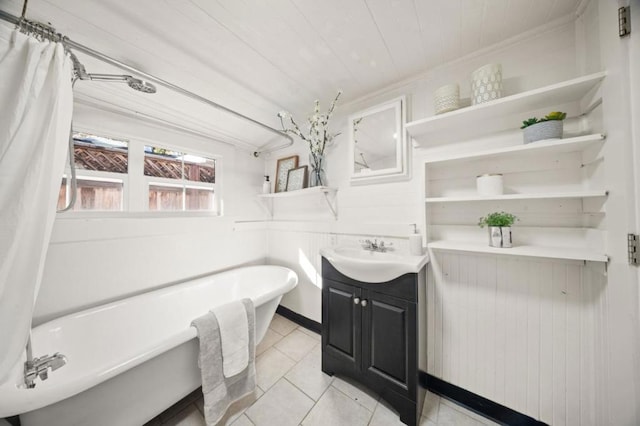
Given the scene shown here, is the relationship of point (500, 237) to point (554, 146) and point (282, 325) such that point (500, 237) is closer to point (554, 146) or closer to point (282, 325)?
point (554, 146)

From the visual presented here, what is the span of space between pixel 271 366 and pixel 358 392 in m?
0.67

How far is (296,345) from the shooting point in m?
1.80

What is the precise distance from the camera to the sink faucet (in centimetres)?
148

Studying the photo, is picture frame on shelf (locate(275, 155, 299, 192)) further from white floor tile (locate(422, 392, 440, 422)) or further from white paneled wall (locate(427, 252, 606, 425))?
white floor tile (locate(422, 392, 440, 422))

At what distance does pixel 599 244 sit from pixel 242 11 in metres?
1.98

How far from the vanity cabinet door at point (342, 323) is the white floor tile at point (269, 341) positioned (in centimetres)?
63

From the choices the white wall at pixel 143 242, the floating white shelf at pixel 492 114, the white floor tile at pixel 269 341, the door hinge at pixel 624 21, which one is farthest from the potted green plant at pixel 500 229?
the white wall at pixel 143 242

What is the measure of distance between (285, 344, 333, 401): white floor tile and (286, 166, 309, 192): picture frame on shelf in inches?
59.7

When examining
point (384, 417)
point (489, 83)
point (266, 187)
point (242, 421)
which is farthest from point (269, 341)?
point (489, 83)

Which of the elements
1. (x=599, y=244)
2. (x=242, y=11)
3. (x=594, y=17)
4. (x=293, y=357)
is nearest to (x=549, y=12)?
(x=594, y=17)

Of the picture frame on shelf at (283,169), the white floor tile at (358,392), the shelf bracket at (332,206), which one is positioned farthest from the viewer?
the picture frame on shelf at (283,169)

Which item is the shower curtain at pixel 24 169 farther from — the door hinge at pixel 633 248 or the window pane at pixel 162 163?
the door hinge at pixel 633 248

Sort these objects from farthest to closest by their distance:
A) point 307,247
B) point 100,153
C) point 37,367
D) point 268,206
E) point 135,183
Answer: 1. point 268,206
2. point 307,247
3. point 135,183
4. point 100,153
5. point 37,367

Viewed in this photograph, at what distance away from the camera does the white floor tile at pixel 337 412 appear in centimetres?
114
